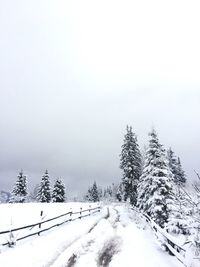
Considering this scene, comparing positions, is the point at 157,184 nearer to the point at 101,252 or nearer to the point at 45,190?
the point at 101,252

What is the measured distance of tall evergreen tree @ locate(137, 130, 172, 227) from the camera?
2947 centimetres

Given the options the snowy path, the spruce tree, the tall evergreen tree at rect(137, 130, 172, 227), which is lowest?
the snowy path

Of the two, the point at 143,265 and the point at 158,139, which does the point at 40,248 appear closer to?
the point at 143,265

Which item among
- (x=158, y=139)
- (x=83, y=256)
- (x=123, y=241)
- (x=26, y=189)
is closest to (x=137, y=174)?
(x=158, y=139)

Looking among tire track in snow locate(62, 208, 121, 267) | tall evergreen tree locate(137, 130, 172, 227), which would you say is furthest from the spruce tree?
tire track in snow locate(62, 208, 121, 267)

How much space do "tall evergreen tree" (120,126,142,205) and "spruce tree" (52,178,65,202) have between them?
18.0 m

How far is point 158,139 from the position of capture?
34375 mm

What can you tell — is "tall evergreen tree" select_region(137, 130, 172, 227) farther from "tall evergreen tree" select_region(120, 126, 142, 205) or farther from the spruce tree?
the spruce tree

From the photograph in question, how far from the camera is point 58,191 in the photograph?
67.0 m

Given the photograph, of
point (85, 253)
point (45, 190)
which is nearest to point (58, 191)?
point (45, 190)

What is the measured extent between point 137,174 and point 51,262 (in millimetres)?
42840

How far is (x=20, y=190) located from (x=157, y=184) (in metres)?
42.0

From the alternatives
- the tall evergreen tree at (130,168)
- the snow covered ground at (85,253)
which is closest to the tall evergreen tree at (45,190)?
the tall evergreen tree at (130,168)

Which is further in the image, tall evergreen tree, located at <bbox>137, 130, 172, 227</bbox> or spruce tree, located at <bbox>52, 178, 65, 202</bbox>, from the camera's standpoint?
spruce tree, located at <bbox>52, 178, 65, 202</bbox>
